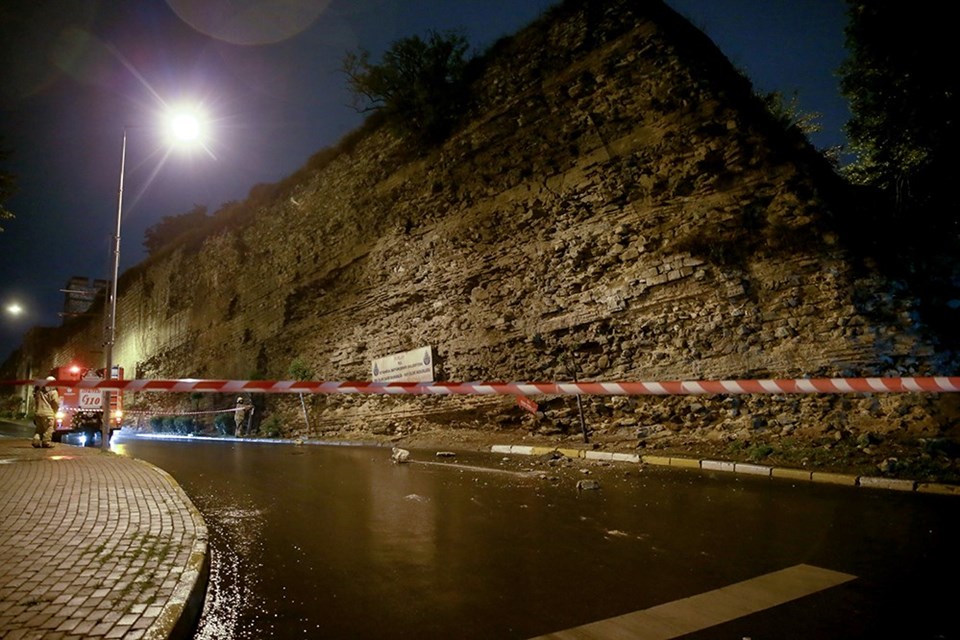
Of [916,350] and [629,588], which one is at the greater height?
[916,350]

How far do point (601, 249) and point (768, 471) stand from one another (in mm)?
6047

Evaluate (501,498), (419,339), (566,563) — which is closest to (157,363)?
(419,339)

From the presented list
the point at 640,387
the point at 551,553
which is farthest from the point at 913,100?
the point at 551,553

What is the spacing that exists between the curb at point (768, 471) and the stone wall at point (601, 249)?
1.43 m

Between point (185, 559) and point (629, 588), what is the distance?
10.4 ft

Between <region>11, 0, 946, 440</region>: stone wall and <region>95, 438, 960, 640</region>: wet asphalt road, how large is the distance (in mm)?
3266

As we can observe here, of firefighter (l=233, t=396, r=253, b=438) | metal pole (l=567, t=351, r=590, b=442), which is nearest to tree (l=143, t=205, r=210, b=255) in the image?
firefighter (l=233, t=396, r=253, b=438)

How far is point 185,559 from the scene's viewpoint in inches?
155

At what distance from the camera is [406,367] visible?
53.2ft

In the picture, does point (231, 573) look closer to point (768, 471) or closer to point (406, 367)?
point (768, 471)

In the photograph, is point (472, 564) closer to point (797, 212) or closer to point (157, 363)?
point (797, 212)

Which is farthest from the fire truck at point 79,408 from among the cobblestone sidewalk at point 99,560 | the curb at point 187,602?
the curb at point 187,602

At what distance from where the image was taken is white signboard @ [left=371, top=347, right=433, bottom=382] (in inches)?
612

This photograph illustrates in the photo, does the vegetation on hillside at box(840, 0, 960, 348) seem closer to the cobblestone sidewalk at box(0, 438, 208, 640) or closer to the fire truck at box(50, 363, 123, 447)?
the cobblestone sidewalk at box(0, 438, 208, 640)
